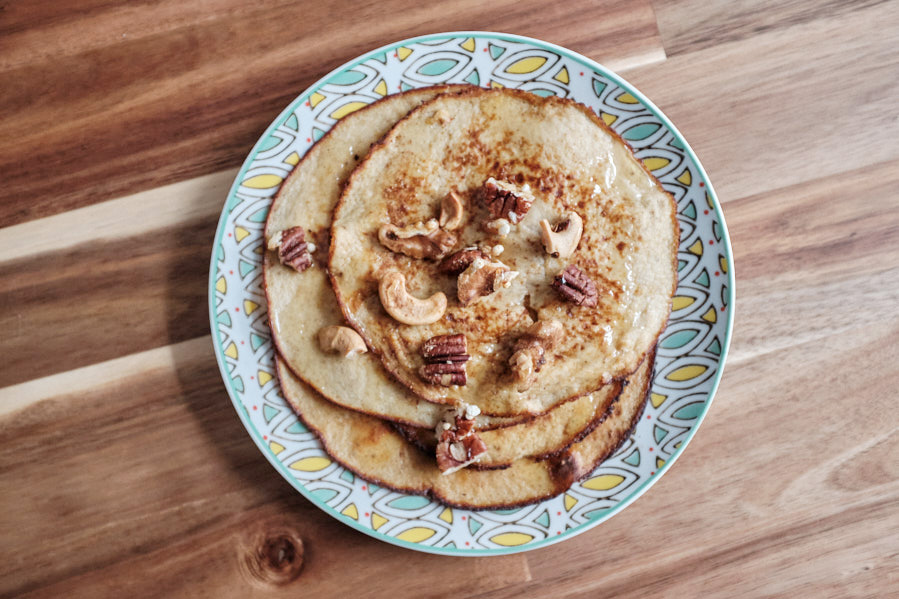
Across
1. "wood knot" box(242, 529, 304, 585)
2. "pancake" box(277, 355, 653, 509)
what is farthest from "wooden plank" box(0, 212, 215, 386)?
"wood knot" box(242, 529, 304, 585)

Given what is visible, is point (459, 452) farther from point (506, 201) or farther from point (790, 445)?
point (790, 445)

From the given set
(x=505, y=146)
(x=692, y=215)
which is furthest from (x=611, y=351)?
(x=505, y=146)

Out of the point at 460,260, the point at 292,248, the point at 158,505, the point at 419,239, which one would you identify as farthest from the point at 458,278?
the point at 158,505

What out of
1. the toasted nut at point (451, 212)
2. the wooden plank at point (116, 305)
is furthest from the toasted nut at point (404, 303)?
the wooden plank at point (116, 305)

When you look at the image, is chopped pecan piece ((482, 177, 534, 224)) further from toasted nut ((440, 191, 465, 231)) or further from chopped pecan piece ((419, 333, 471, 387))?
chopped pecan piece ((419, 333, 471, 387))

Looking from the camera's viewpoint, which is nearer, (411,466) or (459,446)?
(459,446)

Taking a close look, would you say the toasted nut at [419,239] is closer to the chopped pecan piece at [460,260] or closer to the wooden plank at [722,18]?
the chopped pecan piece at [460,260]
